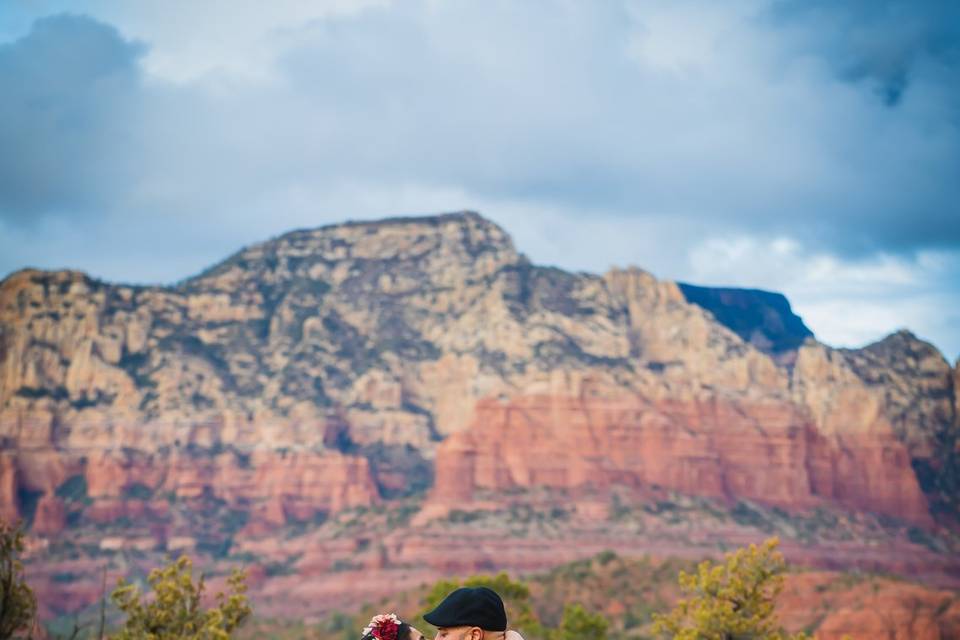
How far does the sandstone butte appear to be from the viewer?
130250mm

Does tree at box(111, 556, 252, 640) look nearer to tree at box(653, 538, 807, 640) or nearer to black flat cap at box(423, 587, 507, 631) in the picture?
tree at box(653, 538, 807, 640)

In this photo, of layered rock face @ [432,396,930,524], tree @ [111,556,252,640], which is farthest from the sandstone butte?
tree @ [111,556,252,640]

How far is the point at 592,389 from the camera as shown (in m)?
132

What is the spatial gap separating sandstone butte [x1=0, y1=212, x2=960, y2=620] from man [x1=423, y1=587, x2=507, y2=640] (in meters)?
112

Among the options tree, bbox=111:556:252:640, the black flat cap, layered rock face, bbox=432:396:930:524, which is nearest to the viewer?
the black flat cap

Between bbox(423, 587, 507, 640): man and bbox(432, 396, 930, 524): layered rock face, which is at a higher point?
bbox(432, 396, 930, 524): layered rock face

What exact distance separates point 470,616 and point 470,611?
0.16 ft

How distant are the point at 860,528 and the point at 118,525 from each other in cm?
7348

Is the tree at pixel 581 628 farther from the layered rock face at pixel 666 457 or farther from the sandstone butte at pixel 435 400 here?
the layered rock face at pixel 666 457

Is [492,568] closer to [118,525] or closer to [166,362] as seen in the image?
[118,525]

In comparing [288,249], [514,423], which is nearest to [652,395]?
[514,423]

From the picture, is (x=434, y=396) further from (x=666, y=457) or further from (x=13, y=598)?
(x=13, y=598)

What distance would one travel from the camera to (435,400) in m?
158

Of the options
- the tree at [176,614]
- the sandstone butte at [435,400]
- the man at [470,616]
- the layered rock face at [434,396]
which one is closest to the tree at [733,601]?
the tree at [176,614]
